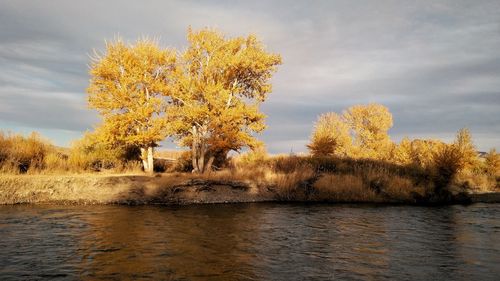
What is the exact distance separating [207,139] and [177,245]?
18.2 m

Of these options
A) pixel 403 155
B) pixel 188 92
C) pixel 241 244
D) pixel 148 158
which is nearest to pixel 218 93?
pixel 188 92

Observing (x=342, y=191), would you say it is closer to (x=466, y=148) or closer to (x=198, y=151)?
(x=198, y=151)

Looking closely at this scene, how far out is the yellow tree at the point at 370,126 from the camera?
179 ft

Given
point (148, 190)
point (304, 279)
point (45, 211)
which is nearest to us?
point (304, 279)

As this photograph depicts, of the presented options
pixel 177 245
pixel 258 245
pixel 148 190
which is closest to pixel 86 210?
pixel 148 190

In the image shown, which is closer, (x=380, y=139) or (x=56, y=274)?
(x=56, y=274)

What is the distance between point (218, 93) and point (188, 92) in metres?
2.19

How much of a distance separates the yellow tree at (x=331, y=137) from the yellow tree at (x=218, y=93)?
17.8 m

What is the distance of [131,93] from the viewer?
92.5 ft

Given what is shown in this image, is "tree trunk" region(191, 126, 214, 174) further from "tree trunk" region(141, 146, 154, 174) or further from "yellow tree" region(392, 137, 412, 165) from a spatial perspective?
"yellow tree" region(392, 137, 412, 165)

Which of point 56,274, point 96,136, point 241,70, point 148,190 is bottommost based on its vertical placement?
point 56,274

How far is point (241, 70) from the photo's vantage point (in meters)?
29.8

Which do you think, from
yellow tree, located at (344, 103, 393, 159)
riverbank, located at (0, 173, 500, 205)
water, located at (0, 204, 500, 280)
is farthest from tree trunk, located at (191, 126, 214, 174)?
yellow tree, located at (344, 103, 393, 159)

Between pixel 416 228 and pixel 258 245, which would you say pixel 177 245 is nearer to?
pixel 258 245
